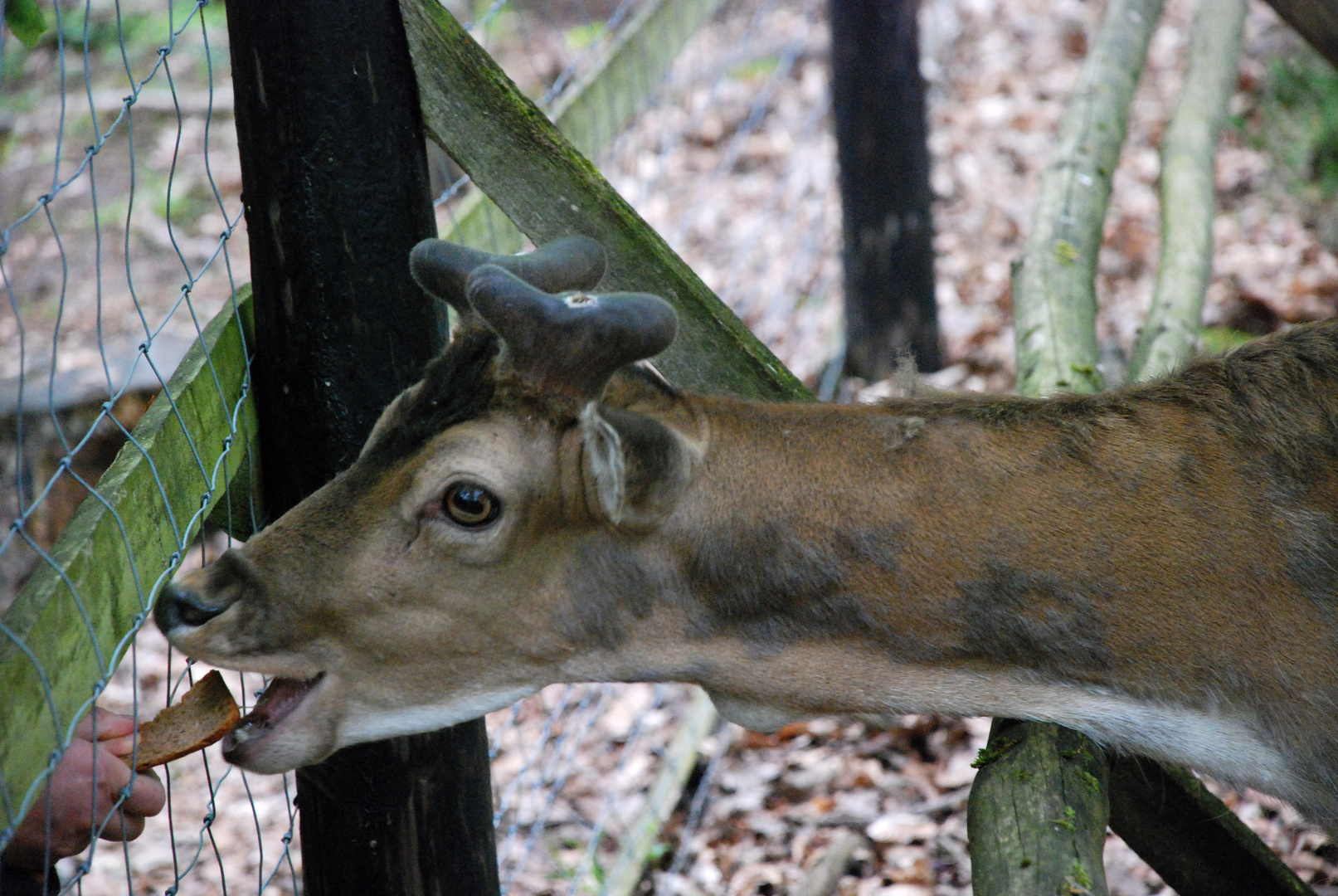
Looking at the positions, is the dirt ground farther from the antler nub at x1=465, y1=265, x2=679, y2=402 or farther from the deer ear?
the deer ear

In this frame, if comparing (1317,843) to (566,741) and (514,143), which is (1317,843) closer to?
(566,741)

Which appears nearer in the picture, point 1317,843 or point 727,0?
point 1317,843

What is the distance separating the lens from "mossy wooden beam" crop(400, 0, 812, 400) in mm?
3072

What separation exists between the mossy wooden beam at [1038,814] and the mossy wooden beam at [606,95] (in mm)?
2254

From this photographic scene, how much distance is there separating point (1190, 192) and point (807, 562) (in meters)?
3.44

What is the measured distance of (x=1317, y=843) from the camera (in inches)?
179

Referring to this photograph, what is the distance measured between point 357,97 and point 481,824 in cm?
194

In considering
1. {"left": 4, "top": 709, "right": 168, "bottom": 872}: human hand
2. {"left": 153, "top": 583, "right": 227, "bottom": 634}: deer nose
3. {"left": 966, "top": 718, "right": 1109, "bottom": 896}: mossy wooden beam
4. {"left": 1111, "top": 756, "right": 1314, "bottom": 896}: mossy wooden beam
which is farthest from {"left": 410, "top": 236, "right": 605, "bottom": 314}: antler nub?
{"left": 1111, "top": 756, "right": 1314, "bottom": 896}: mossy wooden beam

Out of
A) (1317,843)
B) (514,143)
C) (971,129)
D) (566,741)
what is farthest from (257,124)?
(971,129)

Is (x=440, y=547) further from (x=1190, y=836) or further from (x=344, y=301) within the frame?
(x=1190, y=836)

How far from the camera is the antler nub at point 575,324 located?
8.52ft

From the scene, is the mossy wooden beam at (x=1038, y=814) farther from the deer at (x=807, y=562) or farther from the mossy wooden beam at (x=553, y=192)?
the mossy wooden beam at (x=553, y=192)

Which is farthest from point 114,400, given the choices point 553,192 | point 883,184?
point 883,184

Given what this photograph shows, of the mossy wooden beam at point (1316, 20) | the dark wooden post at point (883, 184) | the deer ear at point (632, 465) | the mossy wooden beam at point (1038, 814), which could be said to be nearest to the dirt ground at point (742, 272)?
the dark wooden post at point (883, 184)
